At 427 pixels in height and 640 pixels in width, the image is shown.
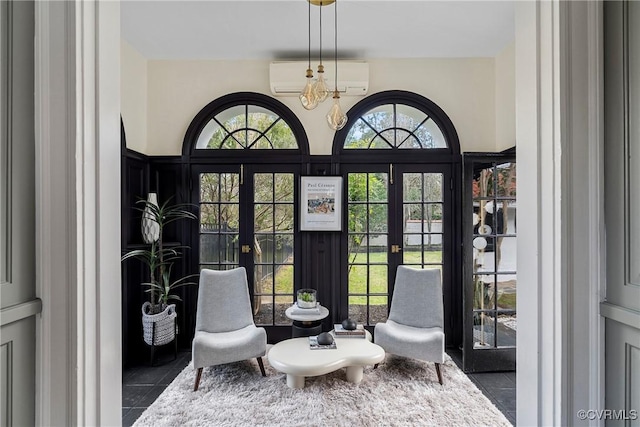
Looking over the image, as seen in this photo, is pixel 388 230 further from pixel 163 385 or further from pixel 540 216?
pixel 540 216

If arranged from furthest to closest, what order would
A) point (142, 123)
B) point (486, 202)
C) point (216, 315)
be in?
point (142, 123)
point (486, 202)
point (216, 315)

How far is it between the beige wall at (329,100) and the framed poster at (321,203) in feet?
1.13

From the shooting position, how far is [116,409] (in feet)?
2.53

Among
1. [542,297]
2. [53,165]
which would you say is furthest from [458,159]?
[53,165]

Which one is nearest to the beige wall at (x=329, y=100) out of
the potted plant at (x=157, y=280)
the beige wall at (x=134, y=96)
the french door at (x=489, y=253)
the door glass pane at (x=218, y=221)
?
the beige wall at (x=134, y=96)

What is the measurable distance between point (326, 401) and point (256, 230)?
71.7 inches

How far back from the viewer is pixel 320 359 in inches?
91.5

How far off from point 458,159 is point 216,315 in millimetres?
2911

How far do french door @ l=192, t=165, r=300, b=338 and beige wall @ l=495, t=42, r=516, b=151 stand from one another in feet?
7.22

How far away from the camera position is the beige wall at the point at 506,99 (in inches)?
120

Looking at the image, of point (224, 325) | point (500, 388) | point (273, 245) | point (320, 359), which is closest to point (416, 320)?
point (500, 388)

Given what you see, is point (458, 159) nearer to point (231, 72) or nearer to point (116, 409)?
point (231, 72)

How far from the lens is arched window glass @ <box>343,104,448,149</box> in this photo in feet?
11.1

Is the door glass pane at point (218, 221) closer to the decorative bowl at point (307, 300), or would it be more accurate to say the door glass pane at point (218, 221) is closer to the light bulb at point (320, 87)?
the decorative bowl at point (307, 300)
